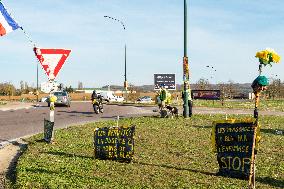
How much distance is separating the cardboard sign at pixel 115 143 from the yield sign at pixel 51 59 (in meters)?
2.85

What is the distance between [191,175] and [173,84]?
4220 cm

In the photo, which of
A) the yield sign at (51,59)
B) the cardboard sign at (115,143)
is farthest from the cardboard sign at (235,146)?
the yield sign at (51,59)

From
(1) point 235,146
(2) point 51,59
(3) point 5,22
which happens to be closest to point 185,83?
(2) point 51,59

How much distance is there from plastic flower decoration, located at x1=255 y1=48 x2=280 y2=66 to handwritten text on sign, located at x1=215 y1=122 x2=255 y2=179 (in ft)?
3.90

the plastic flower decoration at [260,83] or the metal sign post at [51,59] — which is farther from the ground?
the metal sign post at [51,59]

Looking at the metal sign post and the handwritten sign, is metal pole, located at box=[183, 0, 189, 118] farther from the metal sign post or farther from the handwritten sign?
the metal sign post

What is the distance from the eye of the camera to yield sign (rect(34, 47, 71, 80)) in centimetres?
1199

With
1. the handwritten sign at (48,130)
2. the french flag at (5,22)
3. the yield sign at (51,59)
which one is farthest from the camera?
the handwritten sign at (48,130)

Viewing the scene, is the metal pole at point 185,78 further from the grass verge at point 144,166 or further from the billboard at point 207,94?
the billboard at point 207,94

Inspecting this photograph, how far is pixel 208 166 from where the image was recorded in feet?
31.0

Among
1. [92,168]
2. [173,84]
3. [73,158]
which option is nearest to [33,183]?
[92,168]

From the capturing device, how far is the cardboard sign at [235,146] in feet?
26.8

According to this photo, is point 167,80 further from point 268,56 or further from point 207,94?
point 268,56

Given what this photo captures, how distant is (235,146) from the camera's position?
8406 millimetres
